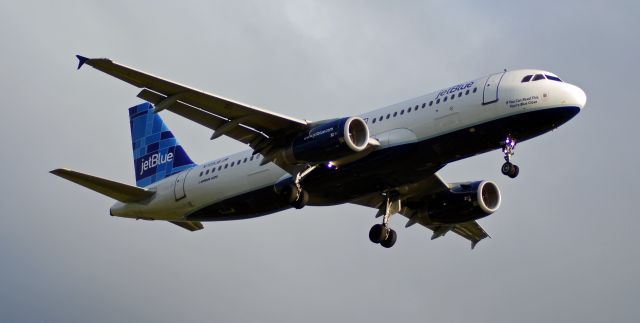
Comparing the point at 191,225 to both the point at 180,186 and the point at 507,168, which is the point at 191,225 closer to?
→ the point at 180,186

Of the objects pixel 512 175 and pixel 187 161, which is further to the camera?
pixel 187 161

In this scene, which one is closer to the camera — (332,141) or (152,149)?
(332,141)

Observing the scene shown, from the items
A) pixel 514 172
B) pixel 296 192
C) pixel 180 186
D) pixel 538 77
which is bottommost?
pixel 296 192

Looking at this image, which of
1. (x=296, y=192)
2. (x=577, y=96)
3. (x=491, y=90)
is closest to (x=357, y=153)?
(x=296, y=192)

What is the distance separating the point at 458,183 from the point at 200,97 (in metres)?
12.6

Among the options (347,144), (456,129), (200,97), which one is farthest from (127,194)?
(456,129)

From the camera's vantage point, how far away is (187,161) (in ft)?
167

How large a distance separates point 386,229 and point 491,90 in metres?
9.10

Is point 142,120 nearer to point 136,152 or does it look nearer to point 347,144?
point 136,152

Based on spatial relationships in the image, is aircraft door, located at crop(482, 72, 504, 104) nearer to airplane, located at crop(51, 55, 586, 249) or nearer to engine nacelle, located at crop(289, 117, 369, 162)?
airplane, located at crop(51, 55, 586, 249)

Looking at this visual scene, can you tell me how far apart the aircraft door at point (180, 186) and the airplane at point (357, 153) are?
0.05m

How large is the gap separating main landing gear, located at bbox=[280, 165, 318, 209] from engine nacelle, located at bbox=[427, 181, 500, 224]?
7.58m

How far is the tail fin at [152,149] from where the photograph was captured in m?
51.2

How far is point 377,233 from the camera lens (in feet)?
155
